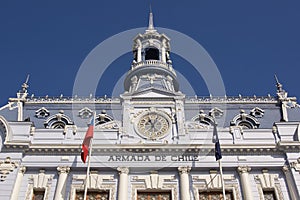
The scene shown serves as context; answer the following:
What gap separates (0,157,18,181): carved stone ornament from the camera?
32281 mm

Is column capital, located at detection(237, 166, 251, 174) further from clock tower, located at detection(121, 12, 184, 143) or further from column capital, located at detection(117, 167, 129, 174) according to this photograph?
column capital, located at detection(117, 167, 129, 174)

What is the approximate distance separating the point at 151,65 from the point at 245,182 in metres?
16.6

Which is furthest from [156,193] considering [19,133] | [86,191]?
[19,133]

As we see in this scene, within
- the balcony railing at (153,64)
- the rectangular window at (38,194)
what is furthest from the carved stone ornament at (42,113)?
the balcony railing at (153,64)

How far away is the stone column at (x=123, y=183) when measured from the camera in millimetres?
31094

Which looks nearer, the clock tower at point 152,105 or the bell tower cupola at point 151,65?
the clock tower at point 152,105

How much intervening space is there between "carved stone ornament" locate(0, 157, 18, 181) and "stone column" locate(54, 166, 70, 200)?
3203mm

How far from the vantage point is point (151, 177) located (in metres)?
32.5

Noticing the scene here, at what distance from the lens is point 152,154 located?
33469mm

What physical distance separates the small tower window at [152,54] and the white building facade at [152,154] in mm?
→ 9822

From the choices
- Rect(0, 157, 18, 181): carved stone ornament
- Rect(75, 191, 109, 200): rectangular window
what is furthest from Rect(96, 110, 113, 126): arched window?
Rect(0, 157, 18, 181): carved stone ornament

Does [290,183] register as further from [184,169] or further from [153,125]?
[153,125]

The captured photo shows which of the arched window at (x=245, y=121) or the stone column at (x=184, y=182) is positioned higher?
the arched window at (x=245, y=121)

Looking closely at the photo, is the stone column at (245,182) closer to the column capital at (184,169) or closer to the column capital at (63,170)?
the column capital at (184,169)
